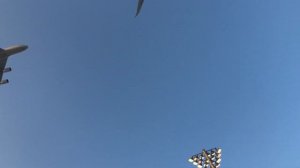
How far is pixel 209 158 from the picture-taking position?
122 ft

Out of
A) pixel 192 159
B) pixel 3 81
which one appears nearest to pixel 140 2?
pixel 192 159

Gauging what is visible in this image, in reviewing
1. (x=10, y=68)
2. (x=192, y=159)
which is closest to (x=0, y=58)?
(x=10, y=68)

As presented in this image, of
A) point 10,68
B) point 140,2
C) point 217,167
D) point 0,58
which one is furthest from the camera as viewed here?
point 0,58

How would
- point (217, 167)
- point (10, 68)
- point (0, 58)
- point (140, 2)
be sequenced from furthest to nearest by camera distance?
point (0, 58)
point (10, 68)
point (140, 2)
point (217, 167)

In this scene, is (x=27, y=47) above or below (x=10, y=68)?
above

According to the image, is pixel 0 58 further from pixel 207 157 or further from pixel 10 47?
pixel 207 157

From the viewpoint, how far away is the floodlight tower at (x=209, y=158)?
121ft

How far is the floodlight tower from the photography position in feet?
121

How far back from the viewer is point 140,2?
5066 cm

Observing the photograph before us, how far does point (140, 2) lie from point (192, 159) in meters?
23.5

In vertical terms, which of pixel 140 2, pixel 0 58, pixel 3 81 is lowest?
pixel 3 81

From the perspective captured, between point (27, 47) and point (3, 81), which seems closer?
point (3, 81)

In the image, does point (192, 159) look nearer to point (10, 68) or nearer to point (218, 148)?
point (218, 148)

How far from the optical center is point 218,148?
3762 cm
